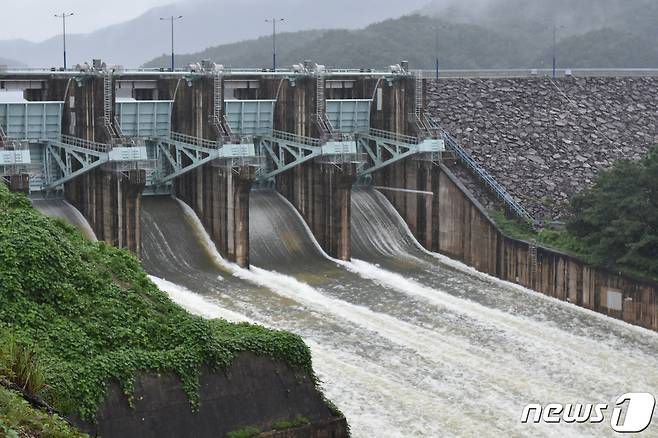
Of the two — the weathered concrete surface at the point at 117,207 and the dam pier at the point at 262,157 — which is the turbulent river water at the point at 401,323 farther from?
the weathered concrete surface at the point at 117,207

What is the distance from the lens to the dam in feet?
116

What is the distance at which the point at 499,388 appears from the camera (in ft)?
113

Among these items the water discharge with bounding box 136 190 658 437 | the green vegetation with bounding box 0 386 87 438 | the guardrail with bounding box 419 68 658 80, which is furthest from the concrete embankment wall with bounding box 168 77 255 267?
the green vegetation with bounding box 0 386 87 438

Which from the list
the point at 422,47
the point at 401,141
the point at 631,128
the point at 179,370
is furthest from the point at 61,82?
the point at 422,47

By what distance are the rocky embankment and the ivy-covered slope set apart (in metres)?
24.4

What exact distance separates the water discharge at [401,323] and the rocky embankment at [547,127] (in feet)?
15.7

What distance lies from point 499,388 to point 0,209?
13.8 m

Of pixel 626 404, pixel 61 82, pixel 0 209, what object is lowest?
pixel 626 404

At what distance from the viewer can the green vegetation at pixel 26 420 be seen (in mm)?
17922

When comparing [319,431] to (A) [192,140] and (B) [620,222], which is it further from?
(A) [192,140]

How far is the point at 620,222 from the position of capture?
145 ft

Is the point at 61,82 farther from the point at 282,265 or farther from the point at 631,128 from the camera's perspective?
the point at 631,128

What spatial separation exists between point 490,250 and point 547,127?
9457 millimetres

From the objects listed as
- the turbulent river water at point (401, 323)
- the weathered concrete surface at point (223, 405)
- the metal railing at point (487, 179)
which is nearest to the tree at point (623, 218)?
the turbulent river water at point (401, 323)
